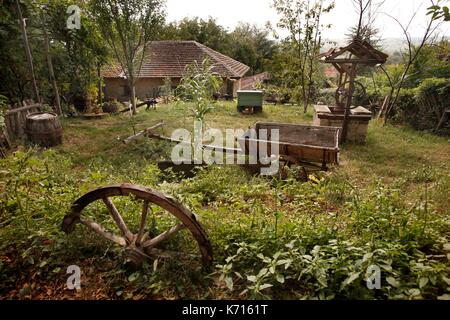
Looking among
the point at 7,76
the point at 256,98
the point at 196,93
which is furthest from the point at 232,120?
the point at 7,76

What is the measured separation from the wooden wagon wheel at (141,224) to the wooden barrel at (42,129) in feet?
21.5

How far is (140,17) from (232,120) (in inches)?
267

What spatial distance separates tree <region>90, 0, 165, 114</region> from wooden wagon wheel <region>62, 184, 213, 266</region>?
40.8 feet

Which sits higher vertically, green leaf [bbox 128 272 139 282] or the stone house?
the stone house

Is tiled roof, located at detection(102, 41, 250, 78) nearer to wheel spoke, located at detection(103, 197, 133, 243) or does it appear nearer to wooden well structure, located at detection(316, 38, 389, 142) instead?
wooden well structure, located at detection(316, 38, 389, 142)

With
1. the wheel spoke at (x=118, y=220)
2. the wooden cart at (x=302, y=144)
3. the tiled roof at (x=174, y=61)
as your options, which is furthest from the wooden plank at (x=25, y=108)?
the tiled roof at (x=174, y=61)

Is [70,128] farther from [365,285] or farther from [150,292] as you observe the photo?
[365,285]

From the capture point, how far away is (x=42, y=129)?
7.92 metres

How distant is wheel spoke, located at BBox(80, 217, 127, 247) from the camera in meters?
2.53

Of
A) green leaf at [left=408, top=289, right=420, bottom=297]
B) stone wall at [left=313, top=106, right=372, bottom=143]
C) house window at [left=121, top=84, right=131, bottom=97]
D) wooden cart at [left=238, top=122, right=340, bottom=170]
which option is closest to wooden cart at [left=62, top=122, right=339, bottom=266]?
green leaf at [left=408, top=289, right=420, bottom=297]

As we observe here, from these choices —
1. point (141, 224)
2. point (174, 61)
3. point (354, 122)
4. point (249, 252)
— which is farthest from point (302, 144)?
point (174, 61)
